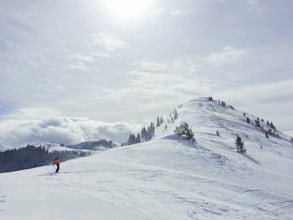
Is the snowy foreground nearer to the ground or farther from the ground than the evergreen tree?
nearer to the ground

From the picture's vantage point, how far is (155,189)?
23.2 meters

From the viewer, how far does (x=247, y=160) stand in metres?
43.4

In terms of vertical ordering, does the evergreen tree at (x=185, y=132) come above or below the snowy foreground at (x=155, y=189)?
above

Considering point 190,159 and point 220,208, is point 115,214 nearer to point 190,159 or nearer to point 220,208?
point 220,208

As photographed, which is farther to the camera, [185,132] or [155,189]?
[185,132]

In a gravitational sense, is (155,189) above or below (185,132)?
below

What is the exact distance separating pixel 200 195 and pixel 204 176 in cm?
734

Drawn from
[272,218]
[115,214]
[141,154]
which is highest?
[141,154]

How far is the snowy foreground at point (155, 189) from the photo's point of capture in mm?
15992

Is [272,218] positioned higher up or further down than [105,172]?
further down

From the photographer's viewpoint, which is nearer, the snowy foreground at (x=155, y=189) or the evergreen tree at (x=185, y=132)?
the snowy foreground at (x=155, y=189)

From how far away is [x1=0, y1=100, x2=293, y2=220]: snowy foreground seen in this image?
630 inches

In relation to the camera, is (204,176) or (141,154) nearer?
(204,176)

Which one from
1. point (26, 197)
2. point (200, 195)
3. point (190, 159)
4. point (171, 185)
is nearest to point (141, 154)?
point (190, 159)
